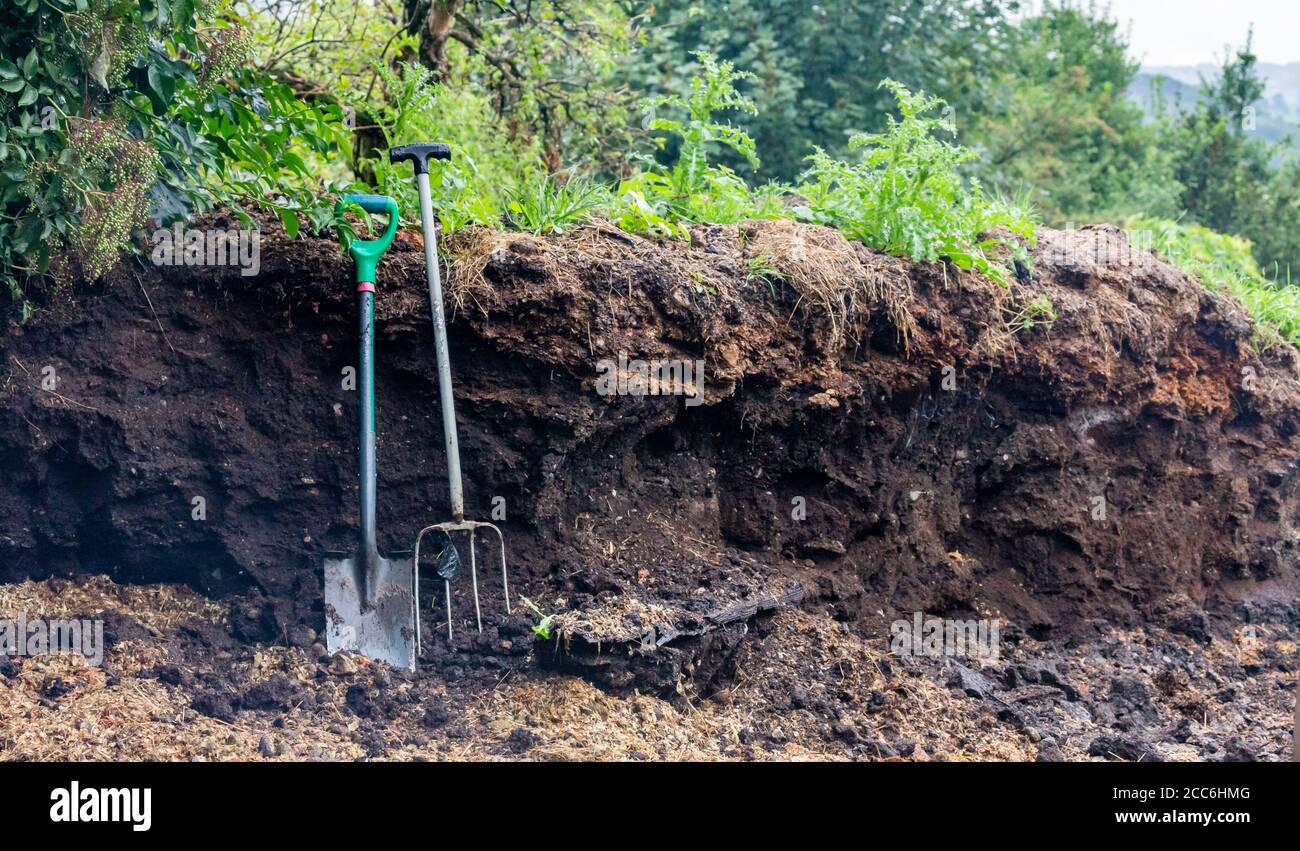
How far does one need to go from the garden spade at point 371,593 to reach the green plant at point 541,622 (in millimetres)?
472

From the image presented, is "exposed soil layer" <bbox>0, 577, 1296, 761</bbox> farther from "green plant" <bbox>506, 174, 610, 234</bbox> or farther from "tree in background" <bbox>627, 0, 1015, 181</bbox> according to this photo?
"tree in background" <bbox>627, 0, 1015, 181</bbox>

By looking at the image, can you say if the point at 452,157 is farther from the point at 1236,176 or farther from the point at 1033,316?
the point at 1236,176

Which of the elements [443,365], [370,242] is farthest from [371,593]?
[370,242]

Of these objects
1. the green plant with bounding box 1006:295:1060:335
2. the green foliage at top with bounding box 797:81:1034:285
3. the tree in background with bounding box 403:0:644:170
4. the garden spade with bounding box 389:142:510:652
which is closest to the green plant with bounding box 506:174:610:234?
the garden spade with bounding box 389:142:510:652

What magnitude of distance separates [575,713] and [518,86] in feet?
15.3

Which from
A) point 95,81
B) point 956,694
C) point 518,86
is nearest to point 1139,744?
point 956,694

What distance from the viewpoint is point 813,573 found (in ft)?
17.9

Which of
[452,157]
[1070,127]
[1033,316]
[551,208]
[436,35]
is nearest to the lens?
[551,208]

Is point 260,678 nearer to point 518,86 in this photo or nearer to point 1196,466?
point 518,86

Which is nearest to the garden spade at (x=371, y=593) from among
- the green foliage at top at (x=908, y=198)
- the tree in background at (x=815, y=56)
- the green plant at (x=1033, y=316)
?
the green foliage at top at (x=908, y=198)

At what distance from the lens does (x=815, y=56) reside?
1155cm

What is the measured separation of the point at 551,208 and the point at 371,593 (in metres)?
1.92

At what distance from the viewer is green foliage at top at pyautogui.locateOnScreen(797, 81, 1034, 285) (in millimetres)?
5676

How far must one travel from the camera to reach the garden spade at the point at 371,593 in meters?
4.52
